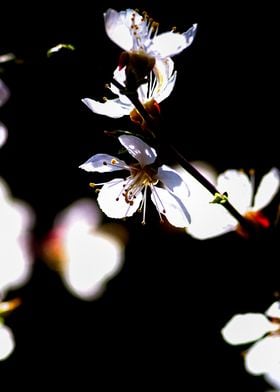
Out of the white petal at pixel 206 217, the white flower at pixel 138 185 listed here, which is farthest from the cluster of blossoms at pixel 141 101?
the white petal at pixel 206 217

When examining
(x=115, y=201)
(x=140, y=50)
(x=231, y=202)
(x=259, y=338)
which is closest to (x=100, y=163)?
(x=115, y=201)

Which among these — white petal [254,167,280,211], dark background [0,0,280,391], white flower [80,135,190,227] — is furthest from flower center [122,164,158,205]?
dark background [0,0,280,391]

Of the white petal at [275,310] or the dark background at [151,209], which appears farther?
the dark background at [151,209]

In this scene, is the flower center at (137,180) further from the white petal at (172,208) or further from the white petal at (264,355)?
the white petal at (264,355)

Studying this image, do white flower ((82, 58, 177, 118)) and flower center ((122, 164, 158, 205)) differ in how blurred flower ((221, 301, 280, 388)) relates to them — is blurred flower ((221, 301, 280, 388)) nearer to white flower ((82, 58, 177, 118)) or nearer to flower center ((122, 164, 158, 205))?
flower center ((122, 164, 158, 205))

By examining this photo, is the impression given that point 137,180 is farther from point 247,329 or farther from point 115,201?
point 247,329

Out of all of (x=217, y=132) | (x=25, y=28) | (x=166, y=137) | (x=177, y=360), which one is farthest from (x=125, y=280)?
(x=166, y=137)
